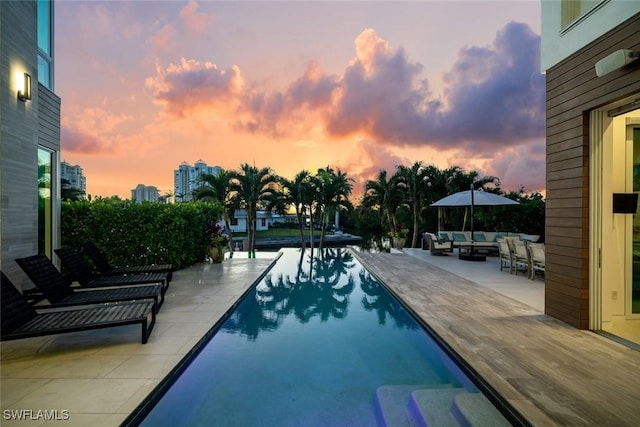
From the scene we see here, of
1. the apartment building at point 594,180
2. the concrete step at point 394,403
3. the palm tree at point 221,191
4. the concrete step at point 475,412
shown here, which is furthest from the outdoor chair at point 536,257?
the palm tree at point 221,191

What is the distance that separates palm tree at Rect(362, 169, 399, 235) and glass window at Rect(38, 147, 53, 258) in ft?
49.1

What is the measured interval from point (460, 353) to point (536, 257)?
17.5ft

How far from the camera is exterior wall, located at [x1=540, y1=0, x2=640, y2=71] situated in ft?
12.7

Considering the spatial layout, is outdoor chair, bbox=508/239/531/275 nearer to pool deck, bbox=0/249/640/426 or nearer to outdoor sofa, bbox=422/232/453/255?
pool deck, bbox=0/249/640/426

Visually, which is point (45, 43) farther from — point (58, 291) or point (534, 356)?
point (534, 356)

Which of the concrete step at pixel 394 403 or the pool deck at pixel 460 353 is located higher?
the pool deck at pixel 460 353

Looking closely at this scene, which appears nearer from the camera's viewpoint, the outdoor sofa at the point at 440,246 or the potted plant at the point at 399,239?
the outdoor sofa at the point at 440,246

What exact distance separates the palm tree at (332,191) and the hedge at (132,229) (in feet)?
27.2

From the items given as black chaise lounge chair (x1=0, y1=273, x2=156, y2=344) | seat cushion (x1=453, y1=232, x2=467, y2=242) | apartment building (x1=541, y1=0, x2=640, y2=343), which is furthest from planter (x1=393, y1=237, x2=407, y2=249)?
black chaise lounge chair (x1=0, y1=273, x2=156, y2=344)

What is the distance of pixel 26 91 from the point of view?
5.65m

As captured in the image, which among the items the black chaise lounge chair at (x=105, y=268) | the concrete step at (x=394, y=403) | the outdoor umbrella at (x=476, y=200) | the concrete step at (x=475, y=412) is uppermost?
the outdoor umbrella at (x=476, y=200)

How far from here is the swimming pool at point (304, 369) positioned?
2.96 metres

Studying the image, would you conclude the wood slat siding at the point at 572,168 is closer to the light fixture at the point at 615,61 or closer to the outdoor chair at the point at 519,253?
the light fixture at the point at 615,61

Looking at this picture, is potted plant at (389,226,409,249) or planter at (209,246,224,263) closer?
planter at (209,246,224,263)
